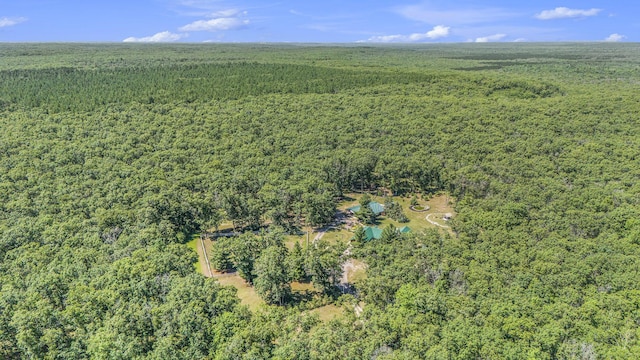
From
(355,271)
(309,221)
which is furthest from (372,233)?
(309,221)

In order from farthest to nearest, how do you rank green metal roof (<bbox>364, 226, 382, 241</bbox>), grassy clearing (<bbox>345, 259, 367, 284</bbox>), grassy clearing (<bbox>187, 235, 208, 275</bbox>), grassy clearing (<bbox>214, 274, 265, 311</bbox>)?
1. green metal roof (<bbox>364, 226, 382, 241</bbox>)
2. grassy clearing (<bbox>187, 235, 208, 275</bbox>)
3. grassy clearing (<bbox>345, 259, 367, 284</bbox>)
4. grassy clearing (<bbox>214, 274, 265, 311</bbox>)

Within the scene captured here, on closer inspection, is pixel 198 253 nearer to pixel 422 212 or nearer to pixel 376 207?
pixel 376 207

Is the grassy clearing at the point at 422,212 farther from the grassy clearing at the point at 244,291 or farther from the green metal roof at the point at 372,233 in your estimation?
the grassy clearing at the point at 244,291

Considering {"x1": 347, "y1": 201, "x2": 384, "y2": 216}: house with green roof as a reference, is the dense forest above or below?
above

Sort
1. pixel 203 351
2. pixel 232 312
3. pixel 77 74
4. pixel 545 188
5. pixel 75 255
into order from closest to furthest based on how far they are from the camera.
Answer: pixel 203 351
pixel 232 312
pixel 75 255
pixel 545 188
pixel 77 74

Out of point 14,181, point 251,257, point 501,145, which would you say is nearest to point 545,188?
point 501,145

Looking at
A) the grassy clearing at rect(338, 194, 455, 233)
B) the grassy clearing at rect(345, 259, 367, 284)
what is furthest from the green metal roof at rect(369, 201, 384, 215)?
the grassy clearing at rect(345, 259, 367, 284)

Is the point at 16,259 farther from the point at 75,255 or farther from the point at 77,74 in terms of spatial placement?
the point at 77,74

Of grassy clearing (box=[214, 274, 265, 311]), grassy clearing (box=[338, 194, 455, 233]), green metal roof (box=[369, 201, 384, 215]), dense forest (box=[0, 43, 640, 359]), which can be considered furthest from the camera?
green metal roof (box=[369, 201, 384, 215])

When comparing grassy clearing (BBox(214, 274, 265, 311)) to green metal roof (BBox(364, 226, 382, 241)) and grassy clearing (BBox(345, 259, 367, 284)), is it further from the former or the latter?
green metal roof (BBox(364, 226, 382, 241))
